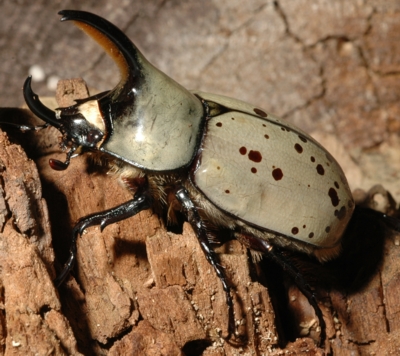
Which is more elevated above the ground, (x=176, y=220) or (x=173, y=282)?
(x=173, y=282)

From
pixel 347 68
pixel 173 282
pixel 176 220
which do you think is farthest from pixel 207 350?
pixel 347 68

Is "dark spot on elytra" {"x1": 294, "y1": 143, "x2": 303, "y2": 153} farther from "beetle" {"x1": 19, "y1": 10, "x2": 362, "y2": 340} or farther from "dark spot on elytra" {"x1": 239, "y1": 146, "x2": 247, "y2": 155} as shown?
"dark spot on elytra" {"x1": 239, "y1": 146, "x2": 247, "y2": 155}

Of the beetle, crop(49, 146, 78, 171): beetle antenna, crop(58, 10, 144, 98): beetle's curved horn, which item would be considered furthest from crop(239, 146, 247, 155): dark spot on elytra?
crop(49, 146, 78, 171): beetle antenna

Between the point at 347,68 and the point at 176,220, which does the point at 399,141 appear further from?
the point at 176,220

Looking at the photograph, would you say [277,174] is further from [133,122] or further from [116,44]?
[116,44]

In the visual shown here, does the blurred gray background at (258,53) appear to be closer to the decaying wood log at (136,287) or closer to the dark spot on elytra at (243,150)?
the decaying wood log at (136,287)

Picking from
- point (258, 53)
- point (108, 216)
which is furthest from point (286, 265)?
point (258, 53)
